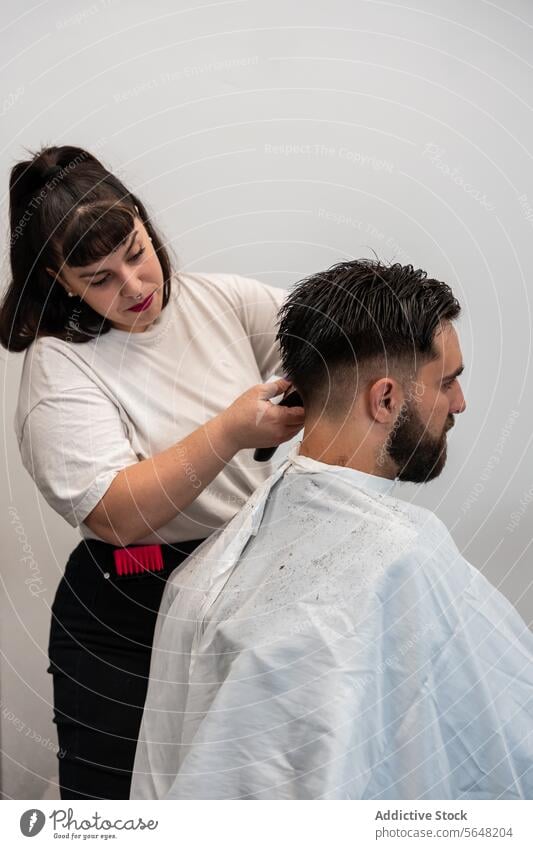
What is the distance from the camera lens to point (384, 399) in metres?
1.56

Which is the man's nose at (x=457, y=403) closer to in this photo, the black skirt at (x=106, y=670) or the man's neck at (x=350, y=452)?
the man's neck at (x=350, y=452)

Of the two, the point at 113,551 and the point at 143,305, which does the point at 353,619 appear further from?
the point at 143,305

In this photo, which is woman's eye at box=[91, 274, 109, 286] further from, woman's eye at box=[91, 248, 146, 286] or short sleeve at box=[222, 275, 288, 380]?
short sleeve at box=[222, 275, 288, 380]

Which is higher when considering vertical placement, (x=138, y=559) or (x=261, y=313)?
(x=261, y=313)

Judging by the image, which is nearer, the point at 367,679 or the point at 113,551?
the point at 367,679

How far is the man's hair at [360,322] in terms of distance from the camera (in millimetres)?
1564

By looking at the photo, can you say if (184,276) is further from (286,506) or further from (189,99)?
(286,506)

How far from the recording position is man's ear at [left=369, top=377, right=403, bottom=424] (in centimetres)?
155

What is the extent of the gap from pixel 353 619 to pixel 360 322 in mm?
518

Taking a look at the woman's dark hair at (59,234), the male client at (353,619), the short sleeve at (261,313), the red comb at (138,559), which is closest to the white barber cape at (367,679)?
the male client at (353,619)

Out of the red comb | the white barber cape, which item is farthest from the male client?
the red comb
